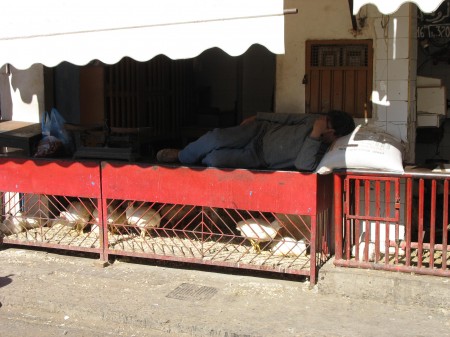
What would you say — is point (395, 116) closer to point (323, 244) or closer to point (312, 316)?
point (323, 244)

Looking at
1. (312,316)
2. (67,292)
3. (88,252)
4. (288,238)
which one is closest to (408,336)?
(312,316)

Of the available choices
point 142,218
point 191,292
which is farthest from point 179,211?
point 191,292

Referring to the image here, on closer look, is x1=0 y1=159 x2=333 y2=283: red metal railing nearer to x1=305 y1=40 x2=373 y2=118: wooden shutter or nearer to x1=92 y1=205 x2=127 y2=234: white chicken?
x1=92 y1=205 x2=127 y2=234: white chicken

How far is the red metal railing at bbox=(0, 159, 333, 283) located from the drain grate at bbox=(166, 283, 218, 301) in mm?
297

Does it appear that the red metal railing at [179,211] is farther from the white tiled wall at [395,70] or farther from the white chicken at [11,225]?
the white tiled wall at [395,70]

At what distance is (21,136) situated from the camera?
662 centimetres

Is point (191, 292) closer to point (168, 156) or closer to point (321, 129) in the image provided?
point (168, 156)

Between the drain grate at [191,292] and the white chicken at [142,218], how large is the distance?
3.59 ft

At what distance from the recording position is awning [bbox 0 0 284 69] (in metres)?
4.43

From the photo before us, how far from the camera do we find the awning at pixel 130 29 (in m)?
4.43

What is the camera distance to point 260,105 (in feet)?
29.1

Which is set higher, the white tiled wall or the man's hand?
the white tiled wall

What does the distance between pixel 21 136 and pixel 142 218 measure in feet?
5.76

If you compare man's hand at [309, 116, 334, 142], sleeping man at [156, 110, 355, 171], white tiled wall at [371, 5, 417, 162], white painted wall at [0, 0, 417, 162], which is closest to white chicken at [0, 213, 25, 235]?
sleeping man at [156, 110, 355, 171]
